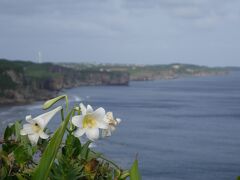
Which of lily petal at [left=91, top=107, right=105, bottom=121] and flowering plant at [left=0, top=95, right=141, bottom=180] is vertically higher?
lily petal at [left=91, top=107, right=105, bottom=121]

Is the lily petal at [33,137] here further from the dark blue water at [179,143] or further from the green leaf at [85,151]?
the dark blue water at [179,143]

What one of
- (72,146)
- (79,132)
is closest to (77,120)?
(79,132)

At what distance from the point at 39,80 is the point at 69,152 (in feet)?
383

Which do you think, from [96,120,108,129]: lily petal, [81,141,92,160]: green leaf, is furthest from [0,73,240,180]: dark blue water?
[96,120,108,129]: lily petal

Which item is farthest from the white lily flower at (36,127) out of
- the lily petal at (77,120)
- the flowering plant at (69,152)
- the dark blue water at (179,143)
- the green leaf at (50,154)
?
the dark blue water at (179,143)

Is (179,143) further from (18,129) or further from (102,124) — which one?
(102,124)

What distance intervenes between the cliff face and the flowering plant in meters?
94.1

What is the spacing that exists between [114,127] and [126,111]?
2865 inches

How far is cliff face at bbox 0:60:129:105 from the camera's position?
98806 millimetres

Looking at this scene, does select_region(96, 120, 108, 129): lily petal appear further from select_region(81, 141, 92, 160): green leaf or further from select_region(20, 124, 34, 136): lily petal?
select_region(20, 124, 34, 136): lily petal

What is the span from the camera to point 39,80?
118m

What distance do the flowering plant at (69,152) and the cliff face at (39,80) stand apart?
Result: 309 feet

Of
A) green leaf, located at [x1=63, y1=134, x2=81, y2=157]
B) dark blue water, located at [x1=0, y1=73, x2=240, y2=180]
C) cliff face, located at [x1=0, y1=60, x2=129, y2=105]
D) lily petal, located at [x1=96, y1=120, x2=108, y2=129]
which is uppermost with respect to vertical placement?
lily petal, located at [x1=96, y1=120, x2=108, y2=129]

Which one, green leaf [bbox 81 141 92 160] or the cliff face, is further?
the cliff face
